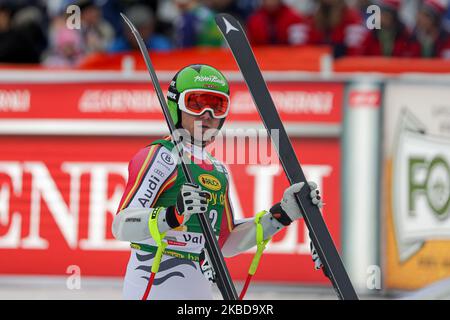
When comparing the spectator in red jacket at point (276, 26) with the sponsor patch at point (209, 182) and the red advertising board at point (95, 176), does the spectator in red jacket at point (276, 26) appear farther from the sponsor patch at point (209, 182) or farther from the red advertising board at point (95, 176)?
the sponsor patch at point (209, 182)

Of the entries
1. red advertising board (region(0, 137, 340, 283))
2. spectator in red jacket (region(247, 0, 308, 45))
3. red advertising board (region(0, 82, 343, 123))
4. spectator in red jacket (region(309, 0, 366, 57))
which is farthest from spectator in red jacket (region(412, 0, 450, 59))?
red advertising board (region(0, 137, 340, 283))

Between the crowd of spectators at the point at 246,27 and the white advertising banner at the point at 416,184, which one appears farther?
the crowd of spectators at the point at 246,27

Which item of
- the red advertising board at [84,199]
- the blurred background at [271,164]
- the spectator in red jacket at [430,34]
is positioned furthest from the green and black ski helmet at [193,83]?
the spectator in red jacket at [430,34]

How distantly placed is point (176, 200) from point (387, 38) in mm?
6303

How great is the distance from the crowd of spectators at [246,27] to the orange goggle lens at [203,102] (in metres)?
4.89

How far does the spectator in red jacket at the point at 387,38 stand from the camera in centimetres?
1080

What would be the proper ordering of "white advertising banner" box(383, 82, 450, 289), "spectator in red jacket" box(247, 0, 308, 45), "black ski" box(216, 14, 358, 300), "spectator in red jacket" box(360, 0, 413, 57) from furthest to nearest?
1. "spectator in red jacket" box(247, 0, 308, 45)
2. "spectator in red jacket" box(360, 0, 413, 57)
3. "white advertising banner" box(383, 82, 450, 289)
4. "black ski" box(216, 14, 358, 300)

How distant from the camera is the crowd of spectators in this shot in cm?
1084

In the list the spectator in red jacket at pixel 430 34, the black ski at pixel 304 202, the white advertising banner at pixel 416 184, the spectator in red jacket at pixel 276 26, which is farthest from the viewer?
the spectator in red jacket at pixel 276 26

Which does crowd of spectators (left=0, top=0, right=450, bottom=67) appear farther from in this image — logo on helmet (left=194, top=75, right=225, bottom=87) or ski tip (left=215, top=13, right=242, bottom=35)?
logo on helmet (left=194, top=75, right=225, bottom=87)

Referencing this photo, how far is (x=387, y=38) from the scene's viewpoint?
1091 centimetres

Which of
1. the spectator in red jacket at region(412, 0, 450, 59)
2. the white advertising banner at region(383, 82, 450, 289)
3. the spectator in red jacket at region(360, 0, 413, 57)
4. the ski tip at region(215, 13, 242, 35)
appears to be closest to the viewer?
the ski tip at region(215, 13, 242, 35)

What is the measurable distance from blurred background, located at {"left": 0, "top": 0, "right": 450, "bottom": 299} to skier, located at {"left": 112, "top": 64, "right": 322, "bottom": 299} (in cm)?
394
